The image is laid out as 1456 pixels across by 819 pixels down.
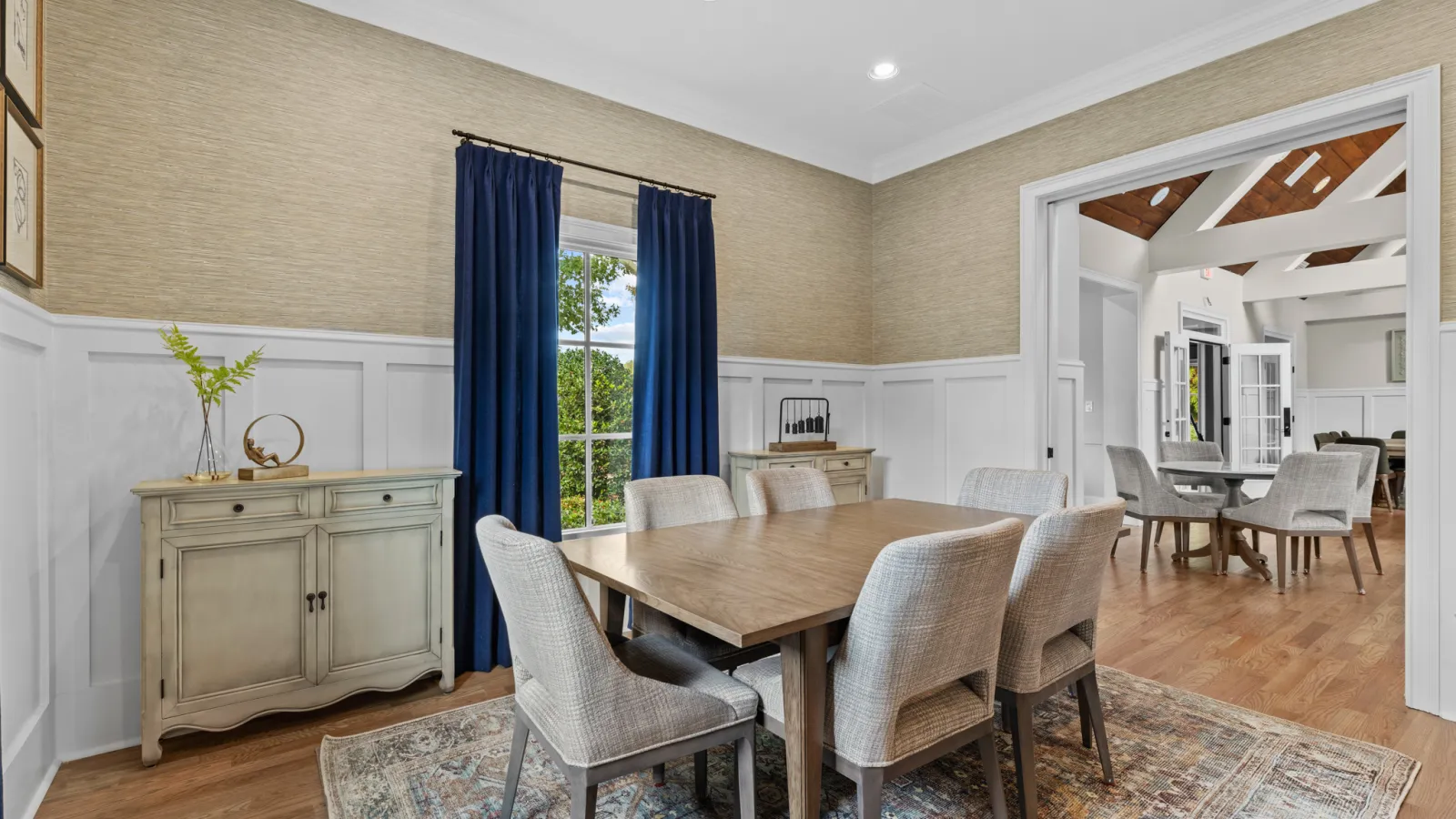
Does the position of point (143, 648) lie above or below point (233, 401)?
below

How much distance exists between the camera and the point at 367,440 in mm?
2844

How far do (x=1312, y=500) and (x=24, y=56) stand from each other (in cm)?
622

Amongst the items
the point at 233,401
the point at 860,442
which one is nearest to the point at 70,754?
the point at 233,401

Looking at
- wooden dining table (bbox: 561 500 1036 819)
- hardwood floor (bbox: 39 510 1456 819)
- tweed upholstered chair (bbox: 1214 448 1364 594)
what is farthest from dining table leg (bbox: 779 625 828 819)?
tweed upholstered chair (bbox: 1214 448 1364 594)

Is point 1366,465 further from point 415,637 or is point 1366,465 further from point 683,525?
point 415,637

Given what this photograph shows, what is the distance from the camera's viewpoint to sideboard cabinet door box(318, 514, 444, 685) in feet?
8.07

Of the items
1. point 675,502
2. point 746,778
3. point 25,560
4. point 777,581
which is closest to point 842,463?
point 675,502

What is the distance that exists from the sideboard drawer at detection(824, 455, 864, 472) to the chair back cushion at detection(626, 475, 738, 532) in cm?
153

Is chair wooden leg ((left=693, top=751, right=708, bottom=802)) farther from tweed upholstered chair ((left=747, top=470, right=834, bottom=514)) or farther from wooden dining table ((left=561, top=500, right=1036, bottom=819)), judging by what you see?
tweed upholstered chair ((left=747, top=470, right=834, bottom=514))

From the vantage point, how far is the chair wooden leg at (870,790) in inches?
55.5

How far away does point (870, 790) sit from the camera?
142 centimetres

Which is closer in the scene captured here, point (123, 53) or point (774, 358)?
point (123, 53)

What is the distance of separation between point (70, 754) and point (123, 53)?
2.40 metres

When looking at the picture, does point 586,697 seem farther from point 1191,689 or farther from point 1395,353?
point 1395,353
